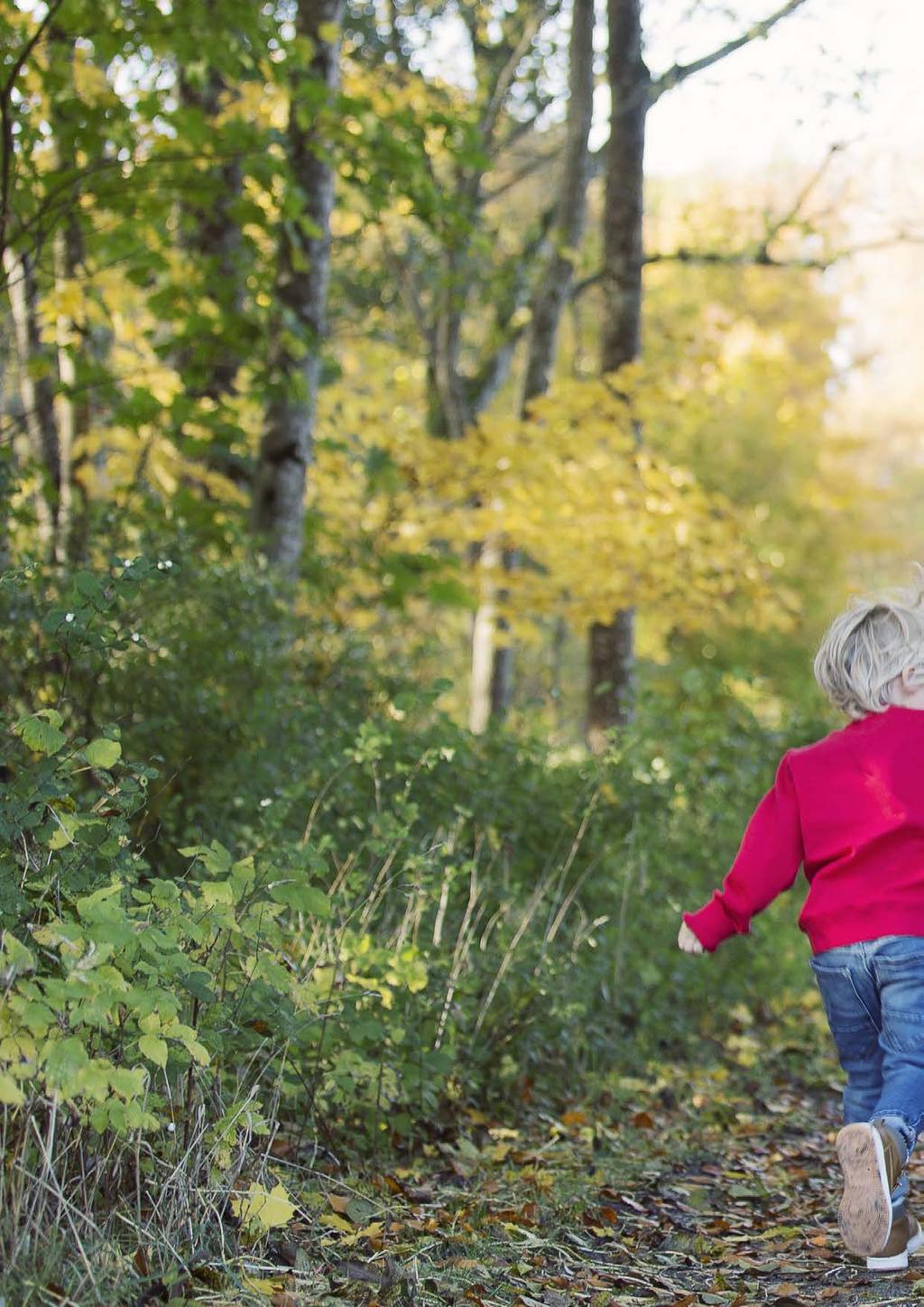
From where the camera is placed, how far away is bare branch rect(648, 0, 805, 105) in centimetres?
948

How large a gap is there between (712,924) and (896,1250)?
818 millimetres

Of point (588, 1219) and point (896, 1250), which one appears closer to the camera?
point (896, 1250)

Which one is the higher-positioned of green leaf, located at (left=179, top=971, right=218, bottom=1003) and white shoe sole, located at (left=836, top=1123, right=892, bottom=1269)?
green leaf, located at (left=179, top=971, right=218, bottom=1003)

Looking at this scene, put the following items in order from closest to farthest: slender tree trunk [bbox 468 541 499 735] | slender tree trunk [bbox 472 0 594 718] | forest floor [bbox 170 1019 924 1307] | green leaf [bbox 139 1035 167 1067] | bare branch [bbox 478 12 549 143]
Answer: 1. green leaf [bbox 139 1035 167 1067]
2. forest floor [bbox 170 1019 924 1307]
3. slender tree trunk [bbox 472 0 594 718]
4. slender tree trunk [bbox 468 541 499 735]
5. bare branch [bbox 478 12 549 143]

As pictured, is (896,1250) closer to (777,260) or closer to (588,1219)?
(588,1219)

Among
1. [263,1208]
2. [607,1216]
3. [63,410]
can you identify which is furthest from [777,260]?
[263,1208]

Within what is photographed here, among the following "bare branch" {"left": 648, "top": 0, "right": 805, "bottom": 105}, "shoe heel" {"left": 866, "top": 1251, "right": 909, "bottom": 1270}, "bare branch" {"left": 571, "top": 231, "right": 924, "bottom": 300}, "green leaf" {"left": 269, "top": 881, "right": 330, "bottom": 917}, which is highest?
"bare branch" {"left": 648, "top": 0, "right": 805, "bottom": 105}

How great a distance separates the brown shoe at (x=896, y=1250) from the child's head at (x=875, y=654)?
1.16 metres

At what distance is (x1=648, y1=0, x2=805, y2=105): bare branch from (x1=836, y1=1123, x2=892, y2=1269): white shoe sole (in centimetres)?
808

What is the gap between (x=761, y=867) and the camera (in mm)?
3535

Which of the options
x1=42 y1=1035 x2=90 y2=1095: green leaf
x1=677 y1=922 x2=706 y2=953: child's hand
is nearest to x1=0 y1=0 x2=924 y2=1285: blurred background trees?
x1=42 y1=1035 x2=90 y2=1095: green leaf

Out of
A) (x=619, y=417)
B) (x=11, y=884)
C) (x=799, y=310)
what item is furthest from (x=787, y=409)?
(x=11, y=884)

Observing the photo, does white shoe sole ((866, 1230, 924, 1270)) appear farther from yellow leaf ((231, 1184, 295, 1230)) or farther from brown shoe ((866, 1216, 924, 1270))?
yellow leaf ((231, 1184, 295, 1230))

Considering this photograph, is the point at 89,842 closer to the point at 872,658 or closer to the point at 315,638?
the point at 872,658
